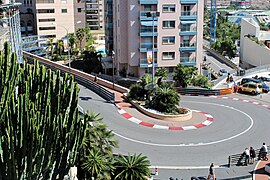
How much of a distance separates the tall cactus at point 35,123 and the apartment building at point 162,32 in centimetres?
3517

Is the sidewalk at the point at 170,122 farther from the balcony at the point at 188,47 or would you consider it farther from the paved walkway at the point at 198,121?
the balcony at the point at 188,47

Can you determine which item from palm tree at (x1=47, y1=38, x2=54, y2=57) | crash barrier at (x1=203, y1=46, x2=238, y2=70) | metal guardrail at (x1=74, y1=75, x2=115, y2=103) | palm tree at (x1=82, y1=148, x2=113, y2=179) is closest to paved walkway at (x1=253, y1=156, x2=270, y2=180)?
palm tree at (x1=82, y1=148, x2=113, y2=179)

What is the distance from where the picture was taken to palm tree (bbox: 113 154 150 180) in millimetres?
18812

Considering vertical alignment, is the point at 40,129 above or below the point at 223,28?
below

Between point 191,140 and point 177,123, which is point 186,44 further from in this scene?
point 191,140

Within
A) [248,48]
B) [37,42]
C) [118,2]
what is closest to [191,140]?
[118,2]

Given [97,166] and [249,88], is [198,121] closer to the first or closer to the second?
[249,88]

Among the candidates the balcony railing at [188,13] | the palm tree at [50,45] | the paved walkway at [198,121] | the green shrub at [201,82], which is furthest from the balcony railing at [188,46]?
the palm tree at [50,45]

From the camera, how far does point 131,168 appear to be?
62.2 ft

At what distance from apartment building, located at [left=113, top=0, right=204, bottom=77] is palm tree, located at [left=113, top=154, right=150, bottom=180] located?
31655mm

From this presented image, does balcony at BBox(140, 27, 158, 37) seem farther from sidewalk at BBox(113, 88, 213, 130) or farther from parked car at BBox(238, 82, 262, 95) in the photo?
sidewalk at BBox(113, 88, 213, 130)

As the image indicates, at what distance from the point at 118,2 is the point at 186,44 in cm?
1076

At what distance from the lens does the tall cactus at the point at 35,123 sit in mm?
13859

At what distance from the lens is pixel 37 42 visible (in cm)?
8444
